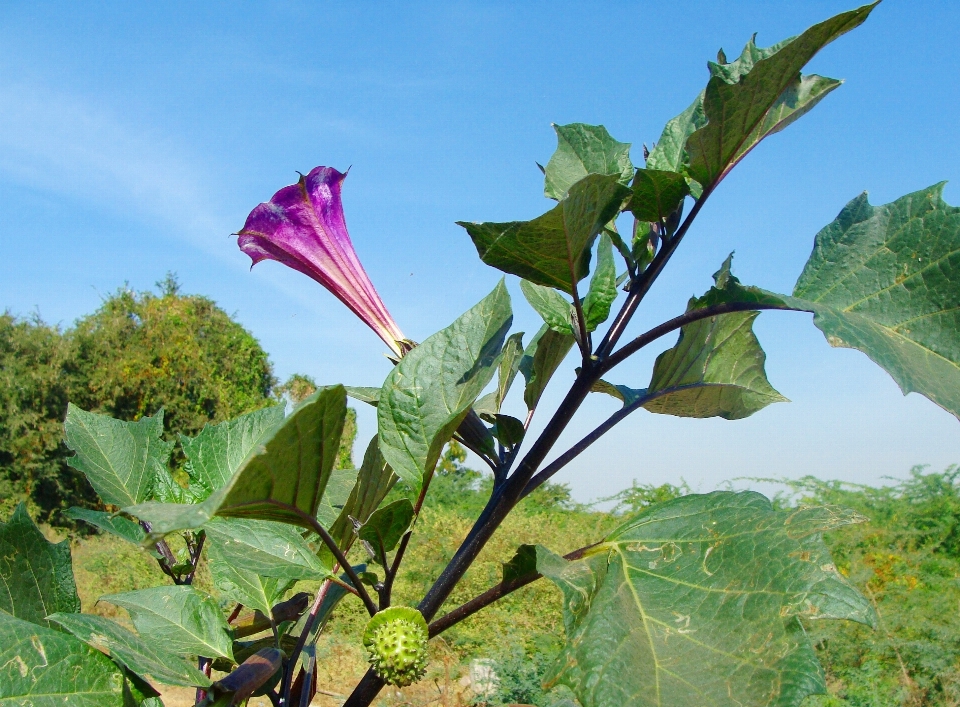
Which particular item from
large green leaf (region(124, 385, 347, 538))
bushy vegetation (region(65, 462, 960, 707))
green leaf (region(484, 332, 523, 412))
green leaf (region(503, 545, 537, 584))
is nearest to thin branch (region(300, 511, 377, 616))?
large green leaf (region(124, 385, 347, 538))

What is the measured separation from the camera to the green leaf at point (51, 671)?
0.52 meters

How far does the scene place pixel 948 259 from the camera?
20.8 inches

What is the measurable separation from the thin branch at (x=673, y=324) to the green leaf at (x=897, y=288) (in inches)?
1.4

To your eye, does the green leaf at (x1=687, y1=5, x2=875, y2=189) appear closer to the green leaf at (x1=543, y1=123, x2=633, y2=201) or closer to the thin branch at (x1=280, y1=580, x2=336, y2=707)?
the green leaf at (x1=543, y1=123, x2=633, y2=201)

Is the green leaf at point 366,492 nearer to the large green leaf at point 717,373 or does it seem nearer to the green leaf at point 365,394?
the green leaf at point 365,394

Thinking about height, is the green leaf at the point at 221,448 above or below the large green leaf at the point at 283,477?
above

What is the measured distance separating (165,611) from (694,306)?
56cm

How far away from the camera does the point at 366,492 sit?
0.69m

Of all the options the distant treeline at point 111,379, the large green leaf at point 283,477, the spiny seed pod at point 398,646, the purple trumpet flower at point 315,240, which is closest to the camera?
the large green leaf at point 283,477

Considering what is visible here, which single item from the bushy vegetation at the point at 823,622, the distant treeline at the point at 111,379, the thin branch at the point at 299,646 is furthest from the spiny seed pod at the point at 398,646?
the distant treeline at the point at 111,379

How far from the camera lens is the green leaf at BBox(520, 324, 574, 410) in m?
0.66

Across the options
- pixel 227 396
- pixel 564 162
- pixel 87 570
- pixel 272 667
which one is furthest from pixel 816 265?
pixel 227 396

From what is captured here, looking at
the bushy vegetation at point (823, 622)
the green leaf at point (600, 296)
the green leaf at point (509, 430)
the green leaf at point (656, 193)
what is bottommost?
the bushy vegetation at point (823, 622)

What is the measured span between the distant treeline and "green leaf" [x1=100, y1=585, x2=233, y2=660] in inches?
336
